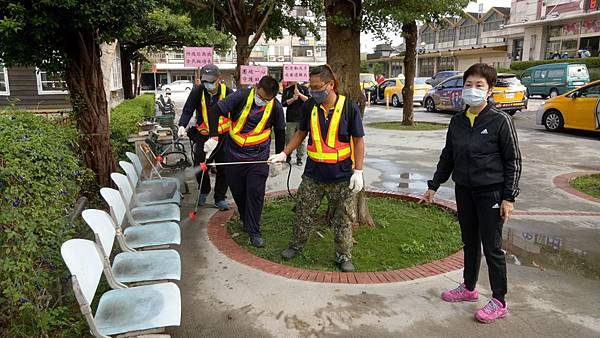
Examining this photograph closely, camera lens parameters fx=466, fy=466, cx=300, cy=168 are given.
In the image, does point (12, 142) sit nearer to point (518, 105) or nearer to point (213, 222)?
point (213, 222)

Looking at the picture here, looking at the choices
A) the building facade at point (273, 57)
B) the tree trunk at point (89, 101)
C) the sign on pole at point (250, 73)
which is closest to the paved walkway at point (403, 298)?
the tree trunk at point (89, 101)

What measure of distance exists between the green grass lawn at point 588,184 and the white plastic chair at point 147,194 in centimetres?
616

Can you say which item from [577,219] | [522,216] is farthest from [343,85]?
[577,219]

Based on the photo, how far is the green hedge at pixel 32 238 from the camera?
2.57 metres

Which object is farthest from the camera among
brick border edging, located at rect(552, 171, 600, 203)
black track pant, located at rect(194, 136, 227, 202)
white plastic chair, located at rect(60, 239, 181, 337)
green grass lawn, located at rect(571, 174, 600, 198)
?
green grass lawn, located at rect(571, 174, 600, 198)

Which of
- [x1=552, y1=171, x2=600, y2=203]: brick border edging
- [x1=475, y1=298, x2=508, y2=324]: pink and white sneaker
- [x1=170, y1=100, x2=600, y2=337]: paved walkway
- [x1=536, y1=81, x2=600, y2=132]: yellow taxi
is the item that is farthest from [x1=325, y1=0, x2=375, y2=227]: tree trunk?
[x1=536, y1=81, x2=600, y2=132]: yellow taxi

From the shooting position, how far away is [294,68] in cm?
903

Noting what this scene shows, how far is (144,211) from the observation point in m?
4.70

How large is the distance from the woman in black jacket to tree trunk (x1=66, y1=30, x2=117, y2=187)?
4.22 meters

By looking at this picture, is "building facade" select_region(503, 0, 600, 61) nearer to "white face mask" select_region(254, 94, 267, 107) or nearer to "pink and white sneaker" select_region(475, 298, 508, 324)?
"white face mask" select_region(254, 94, 267, 107)

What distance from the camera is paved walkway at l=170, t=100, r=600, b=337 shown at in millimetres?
3352

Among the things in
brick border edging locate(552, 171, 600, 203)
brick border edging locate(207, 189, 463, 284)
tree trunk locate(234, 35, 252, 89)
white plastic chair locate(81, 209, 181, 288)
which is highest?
tree trunk locate(234, 35, 252, 89)

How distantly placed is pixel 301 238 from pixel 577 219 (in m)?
3.76

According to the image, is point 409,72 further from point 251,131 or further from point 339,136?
point 339,136
